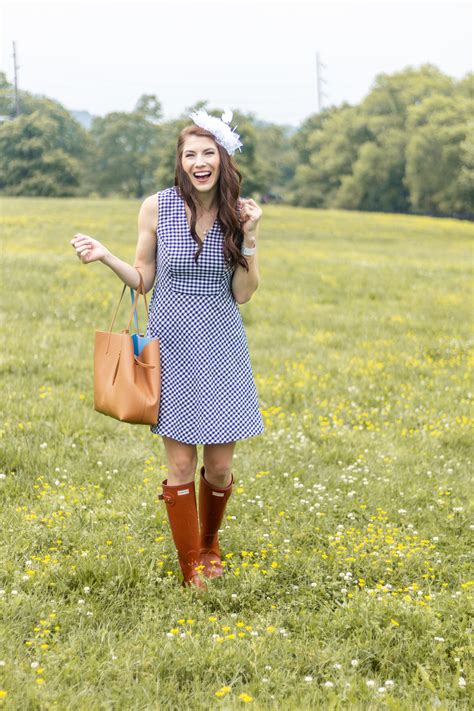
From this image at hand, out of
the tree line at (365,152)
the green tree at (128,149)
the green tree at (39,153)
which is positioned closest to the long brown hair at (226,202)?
the green tree at (39,153)

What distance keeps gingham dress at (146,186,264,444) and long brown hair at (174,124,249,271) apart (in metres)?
0.05

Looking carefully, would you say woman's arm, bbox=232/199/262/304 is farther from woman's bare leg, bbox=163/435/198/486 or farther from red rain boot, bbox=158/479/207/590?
red rain boot, bbox=158/479/207/590

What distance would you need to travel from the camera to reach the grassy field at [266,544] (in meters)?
3.47

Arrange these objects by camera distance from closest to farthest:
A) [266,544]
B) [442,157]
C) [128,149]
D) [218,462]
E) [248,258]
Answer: [248,258] < [218,462] < [266,544] < [442,157] < [128,149]

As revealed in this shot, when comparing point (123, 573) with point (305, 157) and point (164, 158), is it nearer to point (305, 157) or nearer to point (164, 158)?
point (164, 158)

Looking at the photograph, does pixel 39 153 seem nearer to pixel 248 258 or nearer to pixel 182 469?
pixel 248 258

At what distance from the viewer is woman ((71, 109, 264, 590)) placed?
4.18 metres

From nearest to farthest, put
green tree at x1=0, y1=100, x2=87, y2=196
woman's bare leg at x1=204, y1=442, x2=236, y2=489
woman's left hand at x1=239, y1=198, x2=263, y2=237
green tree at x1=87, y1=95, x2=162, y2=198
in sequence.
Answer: woman's left hand at x1=239, y1=198, x2=263, y2=237
woman's bare leg at x1=204, y1=442, x2=236, y2=489
green tree at x1=0, y1=100, x2=87, y2=196
green tree at x1=87, y1=95, x2=162, y2=198

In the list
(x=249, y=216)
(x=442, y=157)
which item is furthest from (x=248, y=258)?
(x=442, y=157)

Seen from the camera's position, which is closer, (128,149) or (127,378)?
(127,378)

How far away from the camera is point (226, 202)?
13.7ft

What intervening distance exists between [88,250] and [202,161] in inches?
30.6

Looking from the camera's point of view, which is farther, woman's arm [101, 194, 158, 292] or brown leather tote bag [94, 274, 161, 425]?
woman's arm [101, 194, 158, 292]

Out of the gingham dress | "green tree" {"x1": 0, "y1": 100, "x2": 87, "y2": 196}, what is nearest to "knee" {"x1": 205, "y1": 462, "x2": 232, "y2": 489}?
the gingham dress
